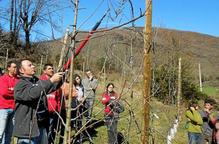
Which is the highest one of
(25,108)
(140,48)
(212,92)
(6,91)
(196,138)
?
(140,48)

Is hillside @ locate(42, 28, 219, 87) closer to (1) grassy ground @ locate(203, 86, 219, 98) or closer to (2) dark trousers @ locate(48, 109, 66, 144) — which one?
(2) dark trousers @ locate(48, 109, 66, 144)

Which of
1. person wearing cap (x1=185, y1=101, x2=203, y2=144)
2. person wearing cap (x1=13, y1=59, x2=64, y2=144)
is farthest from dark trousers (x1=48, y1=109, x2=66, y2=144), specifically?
person wearing cap (x1=185, y1=101, x2=203, y2=144)

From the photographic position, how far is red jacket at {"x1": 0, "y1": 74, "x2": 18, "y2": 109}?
642 centimetres

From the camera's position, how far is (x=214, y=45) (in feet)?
237

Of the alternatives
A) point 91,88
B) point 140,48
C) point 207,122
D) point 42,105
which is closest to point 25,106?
point 42,105

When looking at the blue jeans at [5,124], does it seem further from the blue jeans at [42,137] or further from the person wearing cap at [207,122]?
the person wearing cap at [207,122]

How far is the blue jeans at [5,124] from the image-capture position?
647cm

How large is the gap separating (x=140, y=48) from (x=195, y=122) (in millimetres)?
5392

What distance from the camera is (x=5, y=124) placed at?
6.54 m

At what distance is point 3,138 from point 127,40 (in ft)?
13.5

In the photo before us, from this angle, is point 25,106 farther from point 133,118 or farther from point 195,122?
point 195,122

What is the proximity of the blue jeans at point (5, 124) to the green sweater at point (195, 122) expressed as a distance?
4406mm

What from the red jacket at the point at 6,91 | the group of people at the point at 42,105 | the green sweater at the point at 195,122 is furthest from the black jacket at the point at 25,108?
the green sweater at the point at 195,122

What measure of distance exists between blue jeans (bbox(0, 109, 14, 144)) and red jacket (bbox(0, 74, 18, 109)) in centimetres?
8
